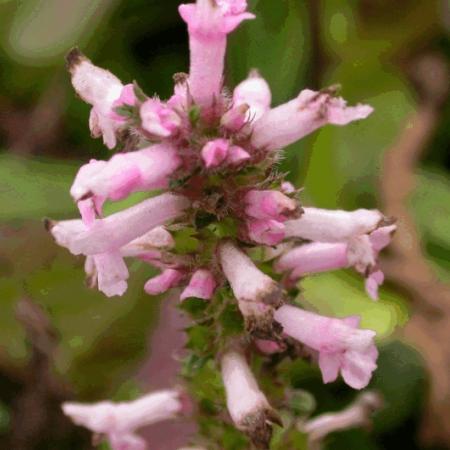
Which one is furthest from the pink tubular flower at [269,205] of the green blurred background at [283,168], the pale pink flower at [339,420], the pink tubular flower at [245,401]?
the green blurred background at [283,168]

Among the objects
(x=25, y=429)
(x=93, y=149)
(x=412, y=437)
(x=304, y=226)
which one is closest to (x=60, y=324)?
(x=25, y=429)

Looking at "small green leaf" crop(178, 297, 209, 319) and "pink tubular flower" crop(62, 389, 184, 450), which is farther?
"pink tubular flower" crop(62, 389, 184, 450)

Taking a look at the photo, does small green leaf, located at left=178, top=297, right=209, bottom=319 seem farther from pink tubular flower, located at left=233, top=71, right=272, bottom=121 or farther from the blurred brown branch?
the blurred brown branch

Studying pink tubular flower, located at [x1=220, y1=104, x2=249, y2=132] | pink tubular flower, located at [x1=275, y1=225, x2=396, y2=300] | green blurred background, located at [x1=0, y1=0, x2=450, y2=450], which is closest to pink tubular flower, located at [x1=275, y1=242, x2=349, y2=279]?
pink tubular flower, located at [x1=275, y1=225, x2=396, y2=300]

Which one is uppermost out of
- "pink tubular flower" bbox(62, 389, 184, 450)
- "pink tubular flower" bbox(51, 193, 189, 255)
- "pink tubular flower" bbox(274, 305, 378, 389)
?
"pink tubular flower" bbox(51, 193, 189, 255)

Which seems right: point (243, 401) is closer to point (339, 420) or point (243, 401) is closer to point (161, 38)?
point (339, 420)

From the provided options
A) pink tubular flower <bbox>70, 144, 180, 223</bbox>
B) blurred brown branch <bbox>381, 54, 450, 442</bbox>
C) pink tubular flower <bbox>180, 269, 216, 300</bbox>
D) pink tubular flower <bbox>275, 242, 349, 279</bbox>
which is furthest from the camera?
blurred brown branch <bbox>381, 54, 450, 442</bbox>

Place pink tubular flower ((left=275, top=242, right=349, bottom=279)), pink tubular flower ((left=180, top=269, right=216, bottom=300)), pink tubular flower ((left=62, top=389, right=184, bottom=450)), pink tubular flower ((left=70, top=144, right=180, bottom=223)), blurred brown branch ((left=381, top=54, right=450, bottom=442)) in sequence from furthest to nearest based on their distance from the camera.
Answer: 1. blurred brown branch ((left=381, top=54, right=450, bottom=442))
2. pink tubular flower ((left=62, top=389, right=184, bottom=450))
3. pink tubular flower ((left=275, top=242, right=349, bottom=279))
4. pink tubular flower ((left=180, top=269, right=216, bottom=300))
5. pink tubular flower ((left=70, top=144, right=180, bottom=223))

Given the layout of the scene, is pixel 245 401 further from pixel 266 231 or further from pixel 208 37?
pixel 208 37
